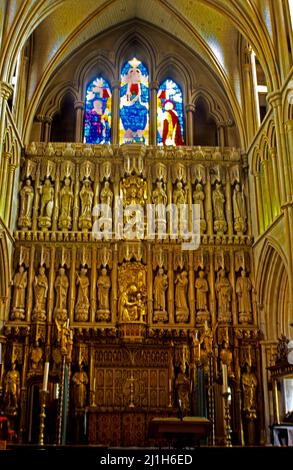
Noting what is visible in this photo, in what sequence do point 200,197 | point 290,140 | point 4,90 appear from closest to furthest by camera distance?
1. point 290,140
2. point 4,90
3. point 200,197

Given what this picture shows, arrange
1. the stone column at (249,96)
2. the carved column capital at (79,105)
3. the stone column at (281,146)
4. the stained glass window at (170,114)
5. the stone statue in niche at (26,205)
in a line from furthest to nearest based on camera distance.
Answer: the carved column capital at (79,105)
the stained glass window at (170,114)
the stone column at (249,96)
the stone statue in niche at (26,205)
the stone column at (281,146)

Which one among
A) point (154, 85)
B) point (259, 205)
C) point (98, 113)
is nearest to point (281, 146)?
point (259, 205)

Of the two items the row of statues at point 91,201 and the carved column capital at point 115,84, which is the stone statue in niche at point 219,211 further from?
the carved column capital at point 115,84

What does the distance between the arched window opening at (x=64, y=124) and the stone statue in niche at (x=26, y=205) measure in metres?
3.23

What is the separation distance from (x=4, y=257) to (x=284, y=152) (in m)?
8.86

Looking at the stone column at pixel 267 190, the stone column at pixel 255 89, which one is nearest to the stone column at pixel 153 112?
the stone column at pixel 255 89

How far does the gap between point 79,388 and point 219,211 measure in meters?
7.38

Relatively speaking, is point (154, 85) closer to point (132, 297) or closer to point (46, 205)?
point (46, 205)

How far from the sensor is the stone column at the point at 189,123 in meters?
20.5

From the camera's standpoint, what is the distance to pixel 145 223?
60.5 feet

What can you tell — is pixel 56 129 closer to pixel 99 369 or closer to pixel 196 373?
pixel 99 369

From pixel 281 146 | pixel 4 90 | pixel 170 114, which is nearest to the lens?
pixel 281 146

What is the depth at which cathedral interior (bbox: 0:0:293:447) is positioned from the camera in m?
16.0

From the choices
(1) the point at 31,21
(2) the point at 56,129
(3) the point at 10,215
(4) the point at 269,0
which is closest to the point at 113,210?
(3) the point at 10,215
